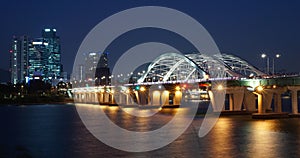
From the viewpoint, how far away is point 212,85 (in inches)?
2783

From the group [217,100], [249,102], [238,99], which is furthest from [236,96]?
[217,100]

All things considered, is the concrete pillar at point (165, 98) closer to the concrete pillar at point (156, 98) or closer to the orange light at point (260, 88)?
the concrete pillar at point (156, 98)

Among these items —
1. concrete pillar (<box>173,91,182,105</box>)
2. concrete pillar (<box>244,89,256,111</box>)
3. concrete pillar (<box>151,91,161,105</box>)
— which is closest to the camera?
concrete pillar (<box>244,89,256,111</box>)

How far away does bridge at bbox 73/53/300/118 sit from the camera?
57406mm

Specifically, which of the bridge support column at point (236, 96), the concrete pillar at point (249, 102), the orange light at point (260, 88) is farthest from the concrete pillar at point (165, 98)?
the orange light at point (260, 88)

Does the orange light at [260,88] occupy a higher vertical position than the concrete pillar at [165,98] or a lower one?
higher

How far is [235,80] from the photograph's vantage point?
6372 centimetres

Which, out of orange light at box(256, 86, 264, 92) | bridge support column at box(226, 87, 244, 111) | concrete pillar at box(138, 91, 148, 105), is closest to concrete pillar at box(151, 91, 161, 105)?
concrete pillar at box(138, 91, 148, 105)

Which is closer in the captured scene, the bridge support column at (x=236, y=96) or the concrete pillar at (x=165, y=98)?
the bridge support column at (x=236, y=96)

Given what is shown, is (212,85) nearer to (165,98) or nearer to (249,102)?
(249,102)

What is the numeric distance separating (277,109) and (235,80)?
7053 millimetres

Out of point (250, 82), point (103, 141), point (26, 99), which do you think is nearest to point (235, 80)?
point (250, 82)

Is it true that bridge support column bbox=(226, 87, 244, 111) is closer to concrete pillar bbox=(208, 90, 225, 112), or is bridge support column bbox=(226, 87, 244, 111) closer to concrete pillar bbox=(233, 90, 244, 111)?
concrete pillar bbox=(233, 90, 244, 111)

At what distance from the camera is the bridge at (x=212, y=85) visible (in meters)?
57.4
